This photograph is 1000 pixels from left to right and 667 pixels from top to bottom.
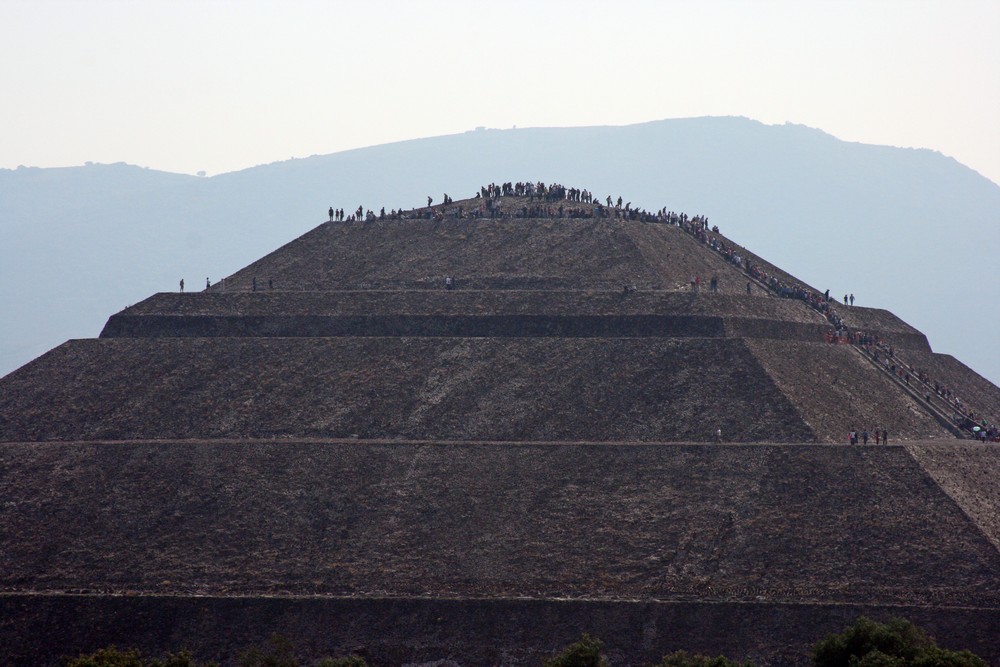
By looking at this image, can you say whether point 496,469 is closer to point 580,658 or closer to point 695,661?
point 580,658

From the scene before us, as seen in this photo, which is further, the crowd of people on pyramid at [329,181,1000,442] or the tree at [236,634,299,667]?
the crowd of people on pyramid at [329,181,1000,442]

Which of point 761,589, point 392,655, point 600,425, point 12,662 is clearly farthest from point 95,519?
point 761,589

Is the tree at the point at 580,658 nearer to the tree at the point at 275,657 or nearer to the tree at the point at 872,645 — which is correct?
the tree at the point at 872,645

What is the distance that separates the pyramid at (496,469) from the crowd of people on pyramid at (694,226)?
0.40 meters

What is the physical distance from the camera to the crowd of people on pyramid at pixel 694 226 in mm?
70125

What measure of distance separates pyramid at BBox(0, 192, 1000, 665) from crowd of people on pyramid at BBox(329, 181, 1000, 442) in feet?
1.31

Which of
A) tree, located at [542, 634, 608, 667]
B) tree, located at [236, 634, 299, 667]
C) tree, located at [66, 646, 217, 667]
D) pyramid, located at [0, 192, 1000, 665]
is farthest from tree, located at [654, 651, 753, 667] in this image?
tree, located at [66, 646, 217, 667]

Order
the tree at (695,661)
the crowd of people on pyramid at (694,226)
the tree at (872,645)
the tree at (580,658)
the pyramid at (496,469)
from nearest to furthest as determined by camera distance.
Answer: the tree at (695,661)
the tree at (872,645)
the tree at (580,658)
the pyramid at (496,469)
the crowd of people on pyramid at (694,226)

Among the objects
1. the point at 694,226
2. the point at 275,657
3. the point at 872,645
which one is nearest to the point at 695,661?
the point at 872,645

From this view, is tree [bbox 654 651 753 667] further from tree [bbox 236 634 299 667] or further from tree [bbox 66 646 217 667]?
tree [bbox 66 646 217 667]

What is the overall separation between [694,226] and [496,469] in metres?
30.7

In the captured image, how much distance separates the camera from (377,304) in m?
70.5

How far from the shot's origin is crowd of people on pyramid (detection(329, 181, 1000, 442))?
2761 inches

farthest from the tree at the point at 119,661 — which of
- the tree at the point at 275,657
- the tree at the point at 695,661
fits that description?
the tree at the point at 695,661
